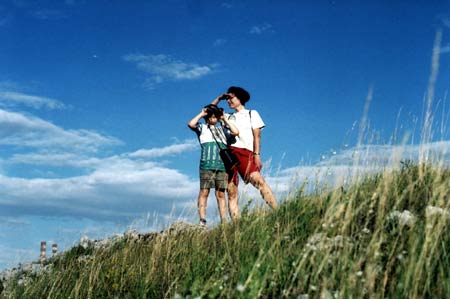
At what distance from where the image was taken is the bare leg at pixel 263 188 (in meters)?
8.93

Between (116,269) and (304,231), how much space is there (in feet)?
9.26

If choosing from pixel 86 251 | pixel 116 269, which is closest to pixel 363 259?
pixel 116 269

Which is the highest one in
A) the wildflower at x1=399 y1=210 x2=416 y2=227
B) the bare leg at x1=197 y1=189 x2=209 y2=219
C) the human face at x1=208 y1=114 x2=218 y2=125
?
the human face at x1=208 y1=114 x2=218 y2=125

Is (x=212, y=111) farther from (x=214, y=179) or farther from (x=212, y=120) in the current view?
(x=214, y=179)

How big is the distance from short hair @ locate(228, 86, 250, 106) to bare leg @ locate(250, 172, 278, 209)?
1.37 metres

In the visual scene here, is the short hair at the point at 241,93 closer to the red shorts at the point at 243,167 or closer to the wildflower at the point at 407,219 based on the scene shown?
the red shorts at the point at 243,167

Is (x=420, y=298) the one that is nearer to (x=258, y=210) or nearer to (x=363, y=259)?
(x=363, y=259)

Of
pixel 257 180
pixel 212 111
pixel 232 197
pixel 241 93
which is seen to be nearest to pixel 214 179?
pixel 232 197

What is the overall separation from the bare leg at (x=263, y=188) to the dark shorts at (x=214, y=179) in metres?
1.40

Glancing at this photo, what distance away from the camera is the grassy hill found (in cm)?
479

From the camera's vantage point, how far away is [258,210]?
7.93m

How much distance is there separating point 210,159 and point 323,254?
556 centimetres

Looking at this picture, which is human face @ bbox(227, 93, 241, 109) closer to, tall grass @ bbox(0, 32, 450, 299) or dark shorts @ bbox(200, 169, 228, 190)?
dark shorts @ bbox(200, 169, 228, 190)

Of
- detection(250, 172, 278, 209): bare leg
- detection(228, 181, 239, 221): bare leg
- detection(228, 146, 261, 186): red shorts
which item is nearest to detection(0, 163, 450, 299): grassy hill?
detection(250, 172, 278, 209): bare leg
